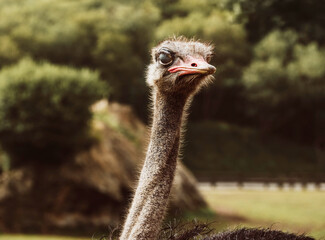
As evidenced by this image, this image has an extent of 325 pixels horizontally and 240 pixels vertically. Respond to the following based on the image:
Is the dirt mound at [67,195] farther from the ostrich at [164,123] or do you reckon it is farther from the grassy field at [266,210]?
the ostrich at [164,123]

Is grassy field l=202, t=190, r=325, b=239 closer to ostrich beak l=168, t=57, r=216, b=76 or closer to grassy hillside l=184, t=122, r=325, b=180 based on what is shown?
grassy hillside l=184, t=122, r=325, b=180

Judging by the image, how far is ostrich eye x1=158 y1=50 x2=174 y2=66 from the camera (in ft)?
8.18

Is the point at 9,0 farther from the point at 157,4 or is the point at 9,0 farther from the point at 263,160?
the point at 263,160

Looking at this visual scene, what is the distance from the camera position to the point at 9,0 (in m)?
18.2

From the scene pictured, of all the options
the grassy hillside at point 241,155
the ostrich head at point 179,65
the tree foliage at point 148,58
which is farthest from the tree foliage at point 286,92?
the ostrich head at point 179,65

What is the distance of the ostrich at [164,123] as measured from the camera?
2299mm

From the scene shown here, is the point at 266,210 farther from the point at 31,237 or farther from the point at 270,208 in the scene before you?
the point at 31,237

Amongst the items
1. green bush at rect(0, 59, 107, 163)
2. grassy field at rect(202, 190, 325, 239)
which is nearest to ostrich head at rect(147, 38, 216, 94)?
grassy field at rect(202, 190, 325, 239)

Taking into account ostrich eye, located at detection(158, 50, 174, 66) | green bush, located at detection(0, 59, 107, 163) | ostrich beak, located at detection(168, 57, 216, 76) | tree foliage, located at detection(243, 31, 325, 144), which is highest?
tree foliage, located at detection(243, 31, 325, 144)

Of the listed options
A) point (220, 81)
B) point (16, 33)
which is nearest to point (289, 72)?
point (220, 81)

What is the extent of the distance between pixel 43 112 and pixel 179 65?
248 inches

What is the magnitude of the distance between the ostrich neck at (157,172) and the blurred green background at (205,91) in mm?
1629

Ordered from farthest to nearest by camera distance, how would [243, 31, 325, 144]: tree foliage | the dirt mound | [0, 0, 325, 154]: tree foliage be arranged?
1. [0, 0, 325, 154]: tree foliage
2. [243, 31, 325, 144]: tree foliage
3. the dirt mound

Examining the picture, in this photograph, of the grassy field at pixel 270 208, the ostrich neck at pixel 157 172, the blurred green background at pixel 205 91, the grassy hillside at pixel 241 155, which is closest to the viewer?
the ostrich neck at pixel 157 172
